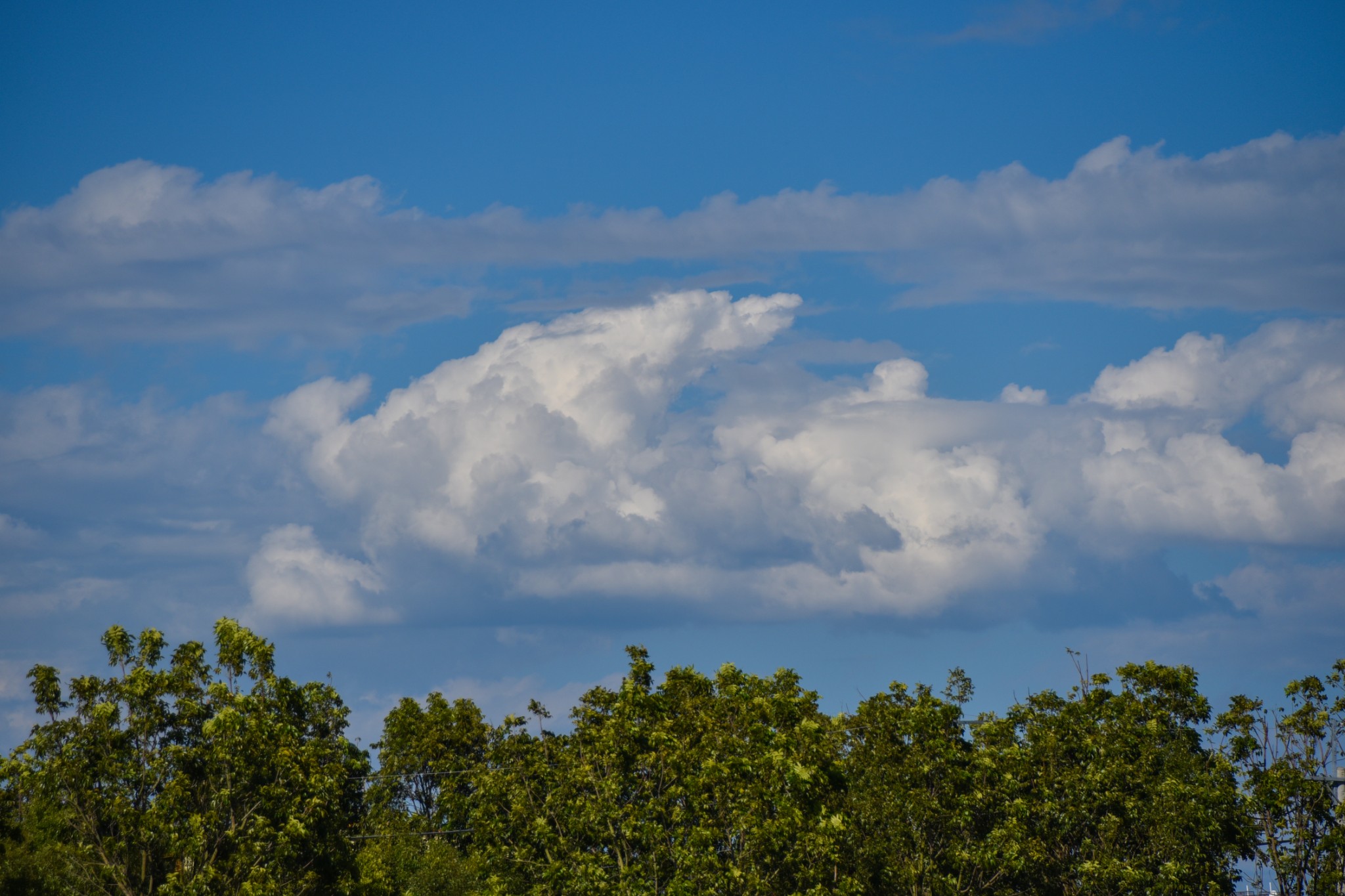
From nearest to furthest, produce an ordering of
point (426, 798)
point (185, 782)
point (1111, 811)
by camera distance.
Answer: point (185, 782) < point (1111, 811) < point (426, 798)

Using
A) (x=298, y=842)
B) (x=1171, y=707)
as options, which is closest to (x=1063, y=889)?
(x=1171, y=707)

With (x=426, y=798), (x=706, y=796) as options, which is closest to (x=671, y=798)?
(x=706, y=796)

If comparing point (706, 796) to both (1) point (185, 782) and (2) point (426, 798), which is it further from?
(2) point (426, 798)

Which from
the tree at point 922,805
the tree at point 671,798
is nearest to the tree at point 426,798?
the tree at point 671,798

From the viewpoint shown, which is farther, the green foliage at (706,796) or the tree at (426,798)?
the tree at (426,798)

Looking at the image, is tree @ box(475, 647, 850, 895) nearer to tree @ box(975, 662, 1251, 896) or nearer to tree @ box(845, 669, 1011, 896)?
tree @ box(845, 669, 1011, 896)

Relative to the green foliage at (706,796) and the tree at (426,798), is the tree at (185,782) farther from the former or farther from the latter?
the tree at (426,798)

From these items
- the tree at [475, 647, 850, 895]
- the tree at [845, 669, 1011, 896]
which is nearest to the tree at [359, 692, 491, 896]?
the tree at [475, 647, 850, 895]

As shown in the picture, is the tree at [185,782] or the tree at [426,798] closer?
the tree at [185,782]

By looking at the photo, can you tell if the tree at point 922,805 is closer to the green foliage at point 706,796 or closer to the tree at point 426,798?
the green foliage at point 706,796

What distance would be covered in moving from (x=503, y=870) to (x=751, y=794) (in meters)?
9.43

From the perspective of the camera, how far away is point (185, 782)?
127 ft

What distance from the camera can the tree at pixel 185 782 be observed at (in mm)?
38188

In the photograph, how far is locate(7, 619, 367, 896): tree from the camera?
125 ft
